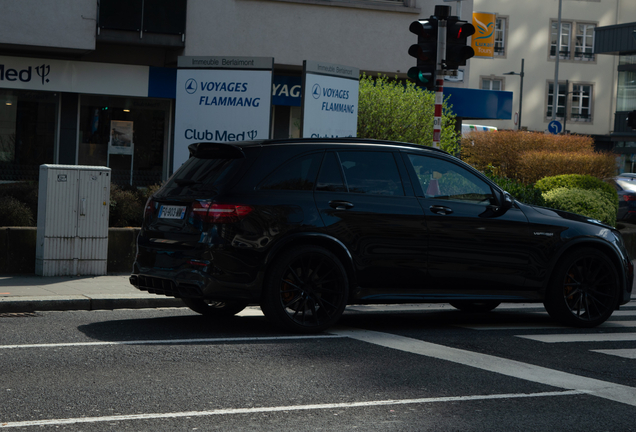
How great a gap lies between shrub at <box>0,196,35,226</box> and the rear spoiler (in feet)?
14.6

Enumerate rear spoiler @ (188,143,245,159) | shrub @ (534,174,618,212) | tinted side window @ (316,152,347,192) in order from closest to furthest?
1. rear spoiler @ (188,143,245,159)
2. tinted side window @ (316,152,347,192)
3. shrub @ (534,174,618,212)

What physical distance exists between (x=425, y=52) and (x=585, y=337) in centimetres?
562

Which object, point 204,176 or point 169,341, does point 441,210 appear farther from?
point 169,341

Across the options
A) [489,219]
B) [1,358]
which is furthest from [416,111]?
[1,358]

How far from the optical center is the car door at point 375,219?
7887 mm

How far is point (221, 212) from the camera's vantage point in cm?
747

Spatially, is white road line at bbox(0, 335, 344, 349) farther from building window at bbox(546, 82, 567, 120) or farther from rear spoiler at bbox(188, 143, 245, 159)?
building window at bbox(546, 82, 567, 120)

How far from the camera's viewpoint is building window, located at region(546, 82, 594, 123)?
2296 inches

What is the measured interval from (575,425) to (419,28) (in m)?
8.59

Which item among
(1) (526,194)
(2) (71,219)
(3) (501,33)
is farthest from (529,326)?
(3) (501,33)

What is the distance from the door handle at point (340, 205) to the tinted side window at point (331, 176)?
0.44 feet

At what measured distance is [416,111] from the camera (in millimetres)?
18203

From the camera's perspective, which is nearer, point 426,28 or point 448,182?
point 448,182

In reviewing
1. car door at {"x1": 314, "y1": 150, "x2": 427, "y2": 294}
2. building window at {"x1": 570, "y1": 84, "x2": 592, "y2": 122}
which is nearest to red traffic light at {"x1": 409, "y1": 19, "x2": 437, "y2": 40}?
car door at {"x1": 314, "y1": 150, "x2": 427, "y2": 294}
